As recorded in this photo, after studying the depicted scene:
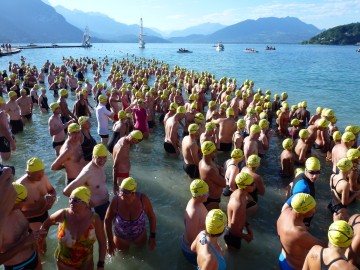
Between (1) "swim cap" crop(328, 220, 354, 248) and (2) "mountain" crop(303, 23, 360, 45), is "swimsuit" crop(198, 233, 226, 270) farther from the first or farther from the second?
(2) "mountain" crop(303, 23, 360, 45)

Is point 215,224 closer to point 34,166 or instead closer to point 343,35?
point 34,166

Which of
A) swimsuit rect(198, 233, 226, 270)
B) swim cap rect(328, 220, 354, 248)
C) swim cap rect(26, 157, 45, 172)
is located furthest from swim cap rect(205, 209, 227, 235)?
swim cap rect(26, 157, 45, 172)

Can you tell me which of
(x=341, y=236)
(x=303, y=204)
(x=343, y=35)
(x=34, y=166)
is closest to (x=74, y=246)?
(x=34, y=166)

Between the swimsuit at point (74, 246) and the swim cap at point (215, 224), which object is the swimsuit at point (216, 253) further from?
the swimsuit at point (74, 246)

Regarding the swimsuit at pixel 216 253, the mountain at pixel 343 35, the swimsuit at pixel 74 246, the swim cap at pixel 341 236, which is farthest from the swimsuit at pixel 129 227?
the mountain at pixel 343 35

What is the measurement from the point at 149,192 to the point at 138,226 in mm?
2705

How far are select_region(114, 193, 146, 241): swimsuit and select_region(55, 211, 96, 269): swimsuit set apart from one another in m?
0.82

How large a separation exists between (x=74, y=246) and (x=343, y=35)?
169991mm

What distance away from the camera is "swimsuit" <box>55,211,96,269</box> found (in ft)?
12.0

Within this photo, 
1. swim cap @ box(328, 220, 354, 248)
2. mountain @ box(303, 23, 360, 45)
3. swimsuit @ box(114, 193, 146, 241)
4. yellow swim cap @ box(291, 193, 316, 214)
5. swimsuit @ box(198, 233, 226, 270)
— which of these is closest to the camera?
swim cap @ box(328, 220, 354, 248)

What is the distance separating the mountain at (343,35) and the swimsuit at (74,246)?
166894mm

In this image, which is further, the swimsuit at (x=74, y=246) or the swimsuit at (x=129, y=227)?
the swimsuit at (x=129, y=227)

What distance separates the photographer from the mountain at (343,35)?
463ft

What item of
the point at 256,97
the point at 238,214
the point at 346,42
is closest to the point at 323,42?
the point at 346,42
